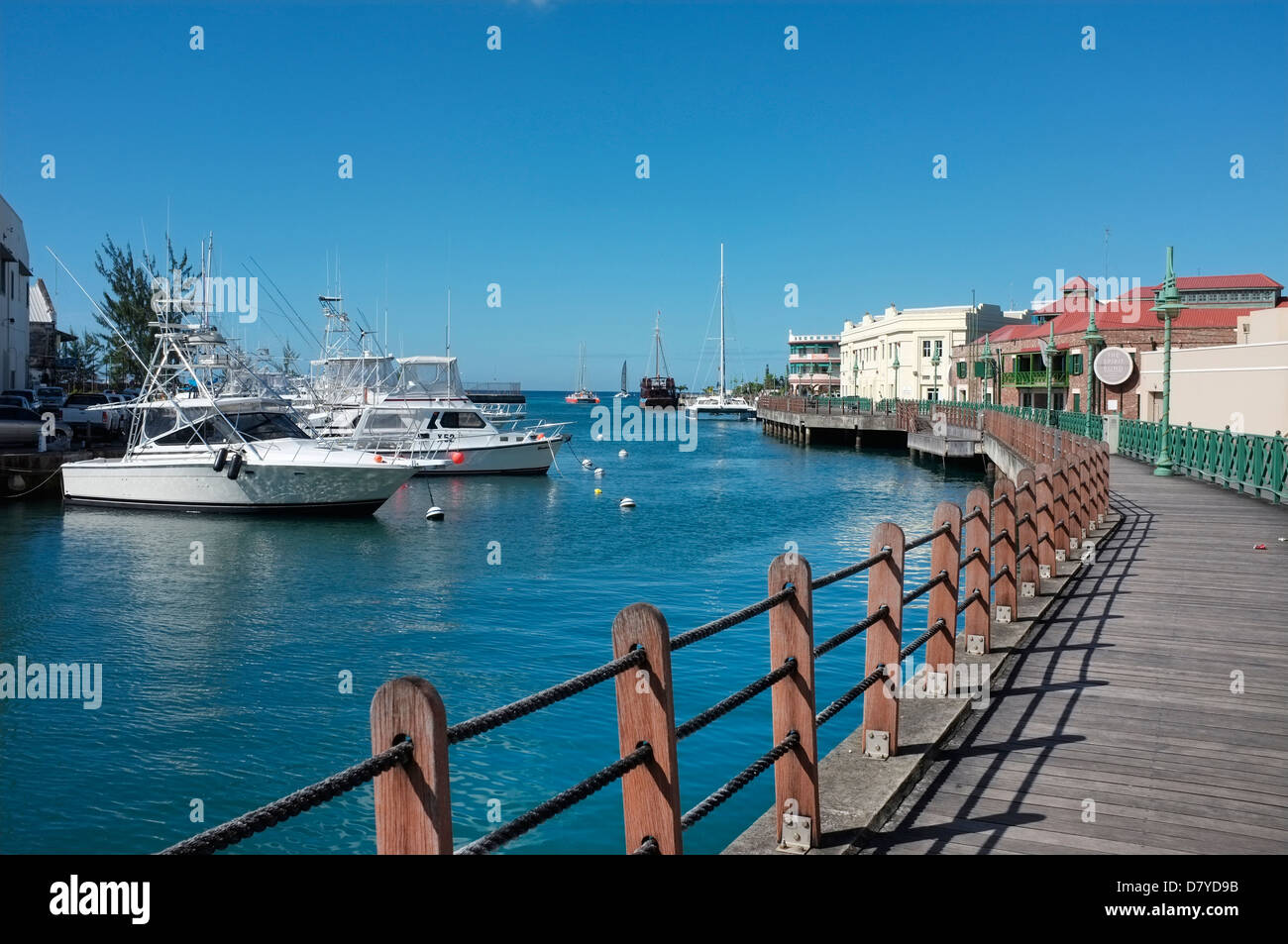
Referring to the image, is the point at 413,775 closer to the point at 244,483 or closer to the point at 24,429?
the point at 244,483

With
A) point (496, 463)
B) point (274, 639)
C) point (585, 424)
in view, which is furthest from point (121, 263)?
point (585, 424)

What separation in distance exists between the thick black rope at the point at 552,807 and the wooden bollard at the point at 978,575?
14.4 ft

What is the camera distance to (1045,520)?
1153 centimetres

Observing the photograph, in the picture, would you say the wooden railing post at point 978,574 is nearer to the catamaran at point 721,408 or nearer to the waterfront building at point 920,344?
the waterfront building at point 920,344

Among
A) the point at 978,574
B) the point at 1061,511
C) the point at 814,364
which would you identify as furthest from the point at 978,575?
the point at 814,364

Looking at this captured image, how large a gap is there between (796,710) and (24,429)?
41942mm

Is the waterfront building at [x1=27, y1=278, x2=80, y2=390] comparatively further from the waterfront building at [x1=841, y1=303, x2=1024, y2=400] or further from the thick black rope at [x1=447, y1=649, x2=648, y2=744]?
the thick black rope at [x1=447, y1=649, x2=648, y2=744]

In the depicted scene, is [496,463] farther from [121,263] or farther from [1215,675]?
[1215,675]

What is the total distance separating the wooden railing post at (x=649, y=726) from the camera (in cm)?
368

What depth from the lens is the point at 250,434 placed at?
33531 mm

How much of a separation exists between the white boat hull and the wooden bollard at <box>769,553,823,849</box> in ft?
95.1

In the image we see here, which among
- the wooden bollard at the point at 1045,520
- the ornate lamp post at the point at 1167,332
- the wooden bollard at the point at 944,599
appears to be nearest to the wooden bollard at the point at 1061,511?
the wooden bollard at the point at 1045,520
